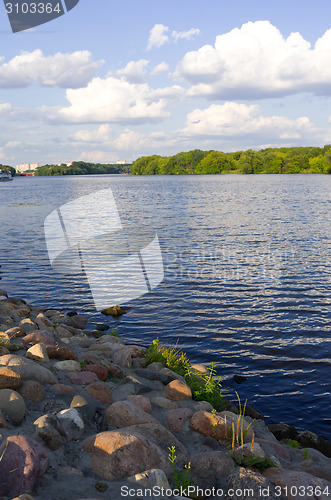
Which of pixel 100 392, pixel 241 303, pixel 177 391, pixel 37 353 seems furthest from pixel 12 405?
pixel 241 303

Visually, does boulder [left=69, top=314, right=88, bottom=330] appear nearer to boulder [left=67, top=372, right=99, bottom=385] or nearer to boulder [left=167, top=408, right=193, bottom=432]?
boulder [left=67, top=372, right=99, bottom=385]

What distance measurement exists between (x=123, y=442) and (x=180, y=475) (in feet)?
2.61

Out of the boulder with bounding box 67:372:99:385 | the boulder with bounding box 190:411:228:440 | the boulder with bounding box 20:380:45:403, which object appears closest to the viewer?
the boulder with bounding box 20:380:45:403

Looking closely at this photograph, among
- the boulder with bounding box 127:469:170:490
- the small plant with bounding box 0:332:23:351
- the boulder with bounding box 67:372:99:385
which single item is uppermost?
the small plant with bounding box 0:332:23:351

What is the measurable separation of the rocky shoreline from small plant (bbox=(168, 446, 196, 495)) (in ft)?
0.05

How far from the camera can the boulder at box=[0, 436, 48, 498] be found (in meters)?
4.11

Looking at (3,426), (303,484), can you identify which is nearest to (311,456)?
(303,484)

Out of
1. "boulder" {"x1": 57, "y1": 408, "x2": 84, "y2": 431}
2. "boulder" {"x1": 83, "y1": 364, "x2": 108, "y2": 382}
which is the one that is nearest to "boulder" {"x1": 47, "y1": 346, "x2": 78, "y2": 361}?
"boulder" {"x1": 83, "y1": 364, "x2": 108, "y2": 382}

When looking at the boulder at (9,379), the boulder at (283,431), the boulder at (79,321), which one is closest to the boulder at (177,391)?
the boulder at (283,431)

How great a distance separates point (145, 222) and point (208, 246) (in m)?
13.2

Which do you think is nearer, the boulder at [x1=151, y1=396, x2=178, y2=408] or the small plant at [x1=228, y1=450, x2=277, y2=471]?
the small plant at [x1=228, y1=450, x2=277, y2=471]

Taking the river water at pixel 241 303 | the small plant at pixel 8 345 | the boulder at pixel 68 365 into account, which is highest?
the small plant at pixel 8 345

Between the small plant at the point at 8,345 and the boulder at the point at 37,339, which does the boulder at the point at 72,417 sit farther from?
the boulder at the point at 37,339

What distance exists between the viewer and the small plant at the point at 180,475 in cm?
487
